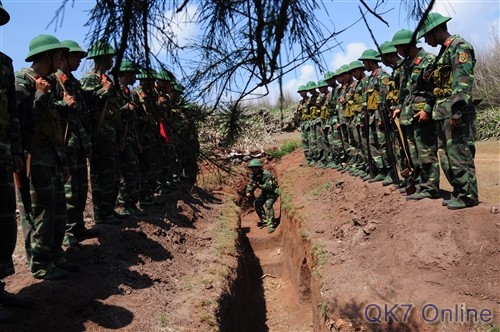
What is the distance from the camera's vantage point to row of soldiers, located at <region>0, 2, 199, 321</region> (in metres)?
2.88

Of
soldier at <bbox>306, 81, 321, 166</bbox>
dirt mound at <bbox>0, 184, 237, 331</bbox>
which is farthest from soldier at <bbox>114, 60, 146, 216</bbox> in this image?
soldier at <bbox>306, 81, 321, 166</bbox>

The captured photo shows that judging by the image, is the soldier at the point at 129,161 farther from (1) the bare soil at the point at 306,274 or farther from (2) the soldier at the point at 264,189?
(2) the soldier at the point at 264,189

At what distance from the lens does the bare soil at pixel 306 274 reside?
4094 mm

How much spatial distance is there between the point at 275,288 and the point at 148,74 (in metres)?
7.50

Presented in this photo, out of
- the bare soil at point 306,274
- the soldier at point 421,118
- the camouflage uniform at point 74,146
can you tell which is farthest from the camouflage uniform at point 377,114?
the camouflage uniform at point 74,146

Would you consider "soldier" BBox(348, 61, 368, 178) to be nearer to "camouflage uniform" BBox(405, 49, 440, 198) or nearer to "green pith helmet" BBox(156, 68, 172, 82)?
"camouflage uniform" BBox(405, 49, 440, 198)

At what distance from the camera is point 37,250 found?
13.0ft

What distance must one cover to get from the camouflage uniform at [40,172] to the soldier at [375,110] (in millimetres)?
5084

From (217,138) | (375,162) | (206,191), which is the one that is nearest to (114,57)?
(217,138)

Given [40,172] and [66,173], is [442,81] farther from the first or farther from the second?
[40,172]

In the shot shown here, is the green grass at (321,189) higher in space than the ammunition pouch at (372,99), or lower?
lower

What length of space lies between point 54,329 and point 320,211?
6079 millimetres

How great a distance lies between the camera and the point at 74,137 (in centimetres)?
485

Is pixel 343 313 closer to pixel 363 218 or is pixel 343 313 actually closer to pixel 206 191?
pixel 363 218
